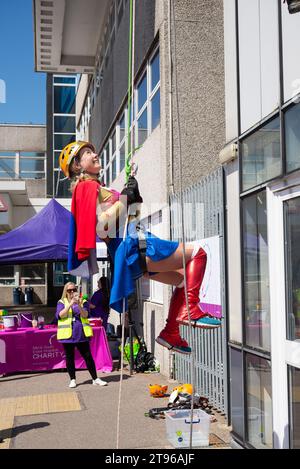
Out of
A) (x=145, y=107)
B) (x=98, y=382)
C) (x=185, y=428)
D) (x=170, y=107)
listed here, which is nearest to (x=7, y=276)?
(x=145, y=107)

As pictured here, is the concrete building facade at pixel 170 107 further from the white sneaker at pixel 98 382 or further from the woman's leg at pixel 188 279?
the woman's leg at pixel 188 279

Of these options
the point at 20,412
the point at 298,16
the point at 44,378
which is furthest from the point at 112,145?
the point at 298,16

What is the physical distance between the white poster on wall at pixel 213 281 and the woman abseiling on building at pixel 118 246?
3384 mm

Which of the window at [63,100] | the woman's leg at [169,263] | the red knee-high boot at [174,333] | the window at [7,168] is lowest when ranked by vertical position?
the red knee-high boot at [174,333]

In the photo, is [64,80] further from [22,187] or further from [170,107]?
[170,107]

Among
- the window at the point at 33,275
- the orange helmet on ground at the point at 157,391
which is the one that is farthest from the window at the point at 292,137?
the window at the point at 33,275

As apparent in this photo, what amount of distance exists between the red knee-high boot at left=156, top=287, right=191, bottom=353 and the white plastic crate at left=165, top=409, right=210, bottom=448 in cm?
196

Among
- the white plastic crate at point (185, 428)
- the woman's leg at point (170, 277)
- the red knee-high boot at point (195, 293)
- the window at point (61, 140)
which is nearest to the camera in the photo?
the red knee-high boot at point (195, 293)

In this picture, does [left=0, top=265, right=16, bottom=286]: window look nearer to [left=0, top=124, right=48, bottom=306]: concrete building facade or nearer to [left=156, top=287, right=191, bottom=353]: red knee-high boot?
[left=0, top=124, right=48, bottom=306]: concrete building facade

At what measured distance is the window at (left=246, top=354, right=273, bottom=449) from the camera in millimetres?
5086

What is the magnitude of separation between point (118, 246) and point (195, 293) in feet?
2.06

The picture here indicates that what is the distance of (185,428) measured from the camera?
233 inches

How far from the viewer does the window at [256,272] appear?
5.19m

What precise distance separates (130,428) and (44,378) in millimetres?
4322
